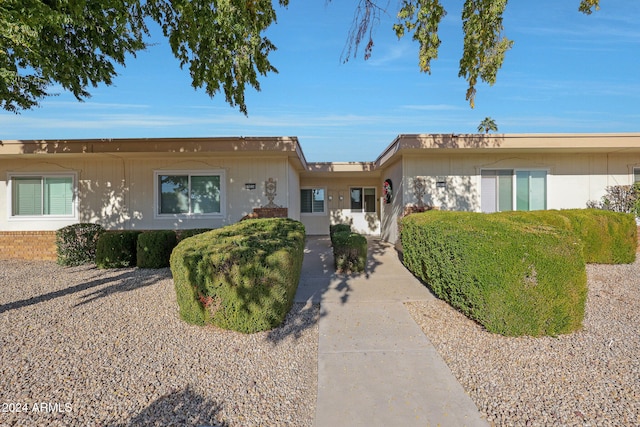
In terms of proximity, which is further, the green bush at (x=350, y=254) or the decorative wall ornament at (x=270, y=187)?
the decorative wall ornament at (x=270, y=187)

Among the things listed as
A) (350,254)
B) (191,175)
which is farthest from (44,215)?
(350,254)

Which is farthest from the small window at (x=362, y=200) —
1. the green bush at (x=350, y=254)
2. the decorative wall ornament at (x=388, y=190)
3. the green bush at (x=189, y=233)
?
the green bush at (x=189, y=233)

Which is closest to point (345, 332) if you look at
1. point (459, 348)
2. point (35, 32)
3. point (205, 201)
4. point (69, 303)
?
point (459, 348)

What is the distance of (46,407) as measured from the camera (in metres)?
2.50

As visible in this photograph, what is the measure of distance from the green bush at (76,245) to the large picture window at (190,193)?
6.04ft

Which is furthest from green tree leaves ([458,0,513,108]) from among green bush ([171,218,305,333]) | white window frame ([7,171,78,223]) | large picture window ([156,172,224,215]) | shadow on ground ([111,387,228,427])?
white window frame ([7,171,78,223])

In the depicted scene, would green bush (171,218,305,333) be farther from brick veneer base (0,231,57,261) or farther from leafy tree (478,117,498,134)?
leafy tree (478,117,498,134)

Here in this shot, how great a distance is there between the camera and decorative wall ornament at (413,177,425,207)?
9.03 metres

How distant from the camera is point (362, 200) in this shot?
1445 cm

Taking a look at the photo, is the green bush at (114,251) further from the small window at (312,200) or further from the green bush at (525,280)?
the small window at (312,200)

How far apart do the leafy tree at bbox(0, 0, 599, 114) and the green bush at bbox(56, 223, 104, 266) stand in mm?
3107

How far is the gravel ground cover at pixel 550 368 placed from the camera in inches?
94.2

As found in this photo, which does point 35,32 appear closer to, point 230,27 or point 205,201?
point 230,27

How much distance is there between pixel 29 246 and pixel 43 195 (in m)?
1.52
